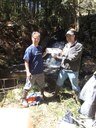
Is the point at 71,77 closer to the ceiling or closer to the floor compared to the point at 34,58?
closer to the floor

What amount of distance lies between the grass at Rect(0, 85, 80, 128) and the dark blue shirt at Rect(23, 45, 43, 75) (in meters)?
0.76

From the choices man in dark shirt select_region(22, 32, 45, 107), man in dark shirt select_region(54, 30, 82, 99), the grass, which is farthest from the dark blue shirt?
the grass

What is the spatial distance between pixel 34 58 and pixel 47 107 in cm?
106

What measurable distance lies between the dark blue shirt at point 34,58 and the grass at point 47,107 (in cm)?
76

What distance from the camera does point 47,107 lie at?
6355 millimetres

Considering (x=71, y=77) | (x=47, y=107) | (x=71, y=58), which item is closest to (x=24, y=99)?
(x=47, y=107)

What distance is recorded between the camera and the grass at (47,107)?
582 centimetres

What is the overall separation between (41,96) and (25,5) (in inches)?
170

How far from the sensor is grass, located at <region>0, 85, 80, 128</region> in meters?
5.82

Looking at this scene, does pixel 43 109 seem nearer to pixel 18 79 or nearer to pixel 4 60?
pixel 18 79

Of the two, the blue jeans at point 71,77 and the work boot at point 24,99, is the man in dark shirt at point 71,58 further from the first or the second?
the work boot at point 24,99

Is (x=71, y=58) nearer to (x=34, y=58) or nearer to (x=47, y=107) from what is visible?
(x=34, y=58)

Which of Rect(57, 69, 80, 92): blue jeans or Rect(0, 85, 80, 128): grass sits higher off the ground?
Rect(57, 69, 80, 92): blue jeans

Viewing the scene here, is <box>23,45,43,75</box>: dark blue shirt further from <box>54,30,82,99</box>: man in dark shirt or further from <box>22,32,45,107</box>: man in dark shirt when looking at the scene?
<box>54,30,82,99</box>: man in dark shirt
